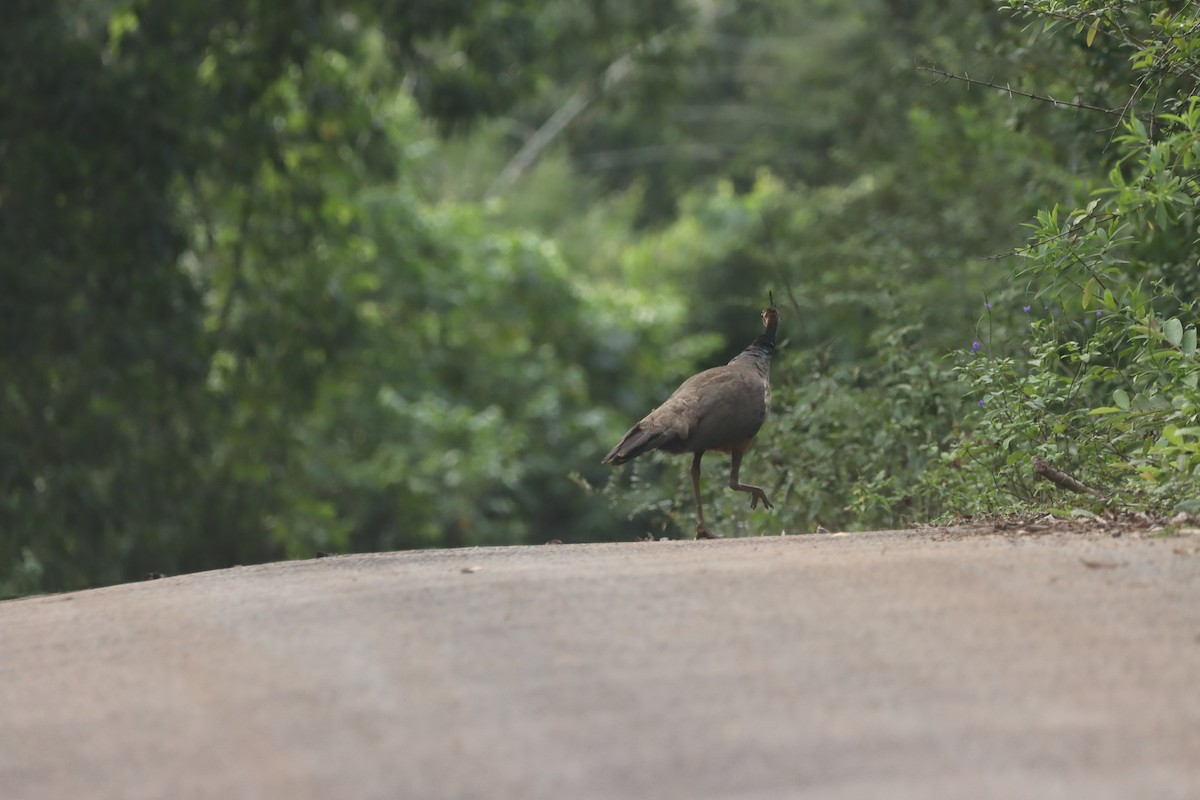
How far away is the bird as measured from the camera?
8438 mm

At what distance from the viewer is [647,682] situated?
4.82 meters

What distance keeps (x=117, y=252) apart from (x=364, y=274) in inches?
289

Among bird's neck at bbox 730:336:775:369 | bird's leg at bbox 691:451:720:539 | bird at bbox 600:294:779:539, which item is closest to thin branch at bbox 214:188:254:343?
bird's neck at bbox 730:336:775:369

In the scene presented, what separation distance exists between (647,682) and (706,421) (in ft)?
12.6

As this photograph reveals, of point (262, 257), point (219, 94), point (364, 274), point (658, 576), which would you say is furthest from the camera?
point (364, 274)

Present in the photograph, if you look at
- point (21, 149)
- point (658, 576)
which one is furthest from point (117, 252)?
point (658, 576)

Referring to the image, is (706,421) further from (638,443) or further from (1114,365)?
(1114,365)

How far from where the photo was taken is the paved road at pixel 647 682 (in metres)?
4.19

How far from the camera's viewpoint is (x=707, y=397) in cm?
866

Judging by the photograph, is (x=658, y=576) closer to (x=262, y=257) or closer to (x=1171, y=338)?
(x=1171, y=338)

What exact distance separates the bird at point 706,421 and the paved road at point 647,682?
199 centimetres

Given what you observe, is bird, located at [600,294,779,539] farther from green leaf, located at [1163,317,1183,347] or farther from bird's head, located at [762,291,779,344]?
green leaf, located at [1163,317,1183,347]

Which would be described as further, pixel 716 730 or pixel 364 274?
→ pixel 364 274

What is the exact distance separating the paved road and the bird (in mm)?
1995
